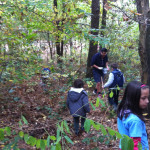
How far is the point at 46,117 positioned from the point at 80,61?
22.2 ft

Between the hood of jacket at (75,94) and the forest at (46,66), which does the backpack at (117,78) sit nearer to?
the forest at (46,66)

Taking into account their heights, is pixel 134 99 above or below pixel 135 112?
above

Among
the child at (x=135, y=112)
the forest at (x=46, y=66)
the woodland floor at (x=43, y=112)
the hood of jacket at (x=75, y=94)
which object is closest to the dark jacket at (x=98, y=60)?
the forest at (x=46, y=66)

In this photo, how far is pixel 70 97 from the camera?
4.48m

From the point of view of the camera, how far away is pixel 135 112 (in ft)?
6.18

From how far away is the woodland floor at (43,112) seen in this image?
4.85 meters

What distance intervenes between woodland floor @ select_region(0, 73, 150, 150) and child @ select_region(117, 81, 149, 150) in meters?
2.60

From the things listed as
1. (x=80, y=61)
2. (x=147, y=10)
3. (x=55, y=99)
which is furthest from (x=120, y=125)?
(x=80, y=61)

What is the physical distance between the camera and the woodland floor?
15.9ft

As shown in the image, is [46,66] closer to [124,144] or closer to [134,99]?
[134,99]

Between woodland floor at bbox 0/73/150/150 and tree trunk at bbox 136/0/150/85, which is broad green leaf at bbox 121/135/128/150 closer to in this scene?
woodland floor at bbox 0/73/150/150

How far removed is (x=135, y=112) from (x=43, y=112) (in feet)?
16.4

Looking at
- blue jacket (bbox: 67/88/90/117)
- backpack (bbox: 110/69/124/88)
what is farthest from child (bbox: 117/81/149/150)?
backpack (bbox: 110/69/124/88)

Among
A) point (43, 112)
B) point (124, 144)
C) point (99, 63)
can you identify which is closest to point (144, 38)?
point (99, 63)
